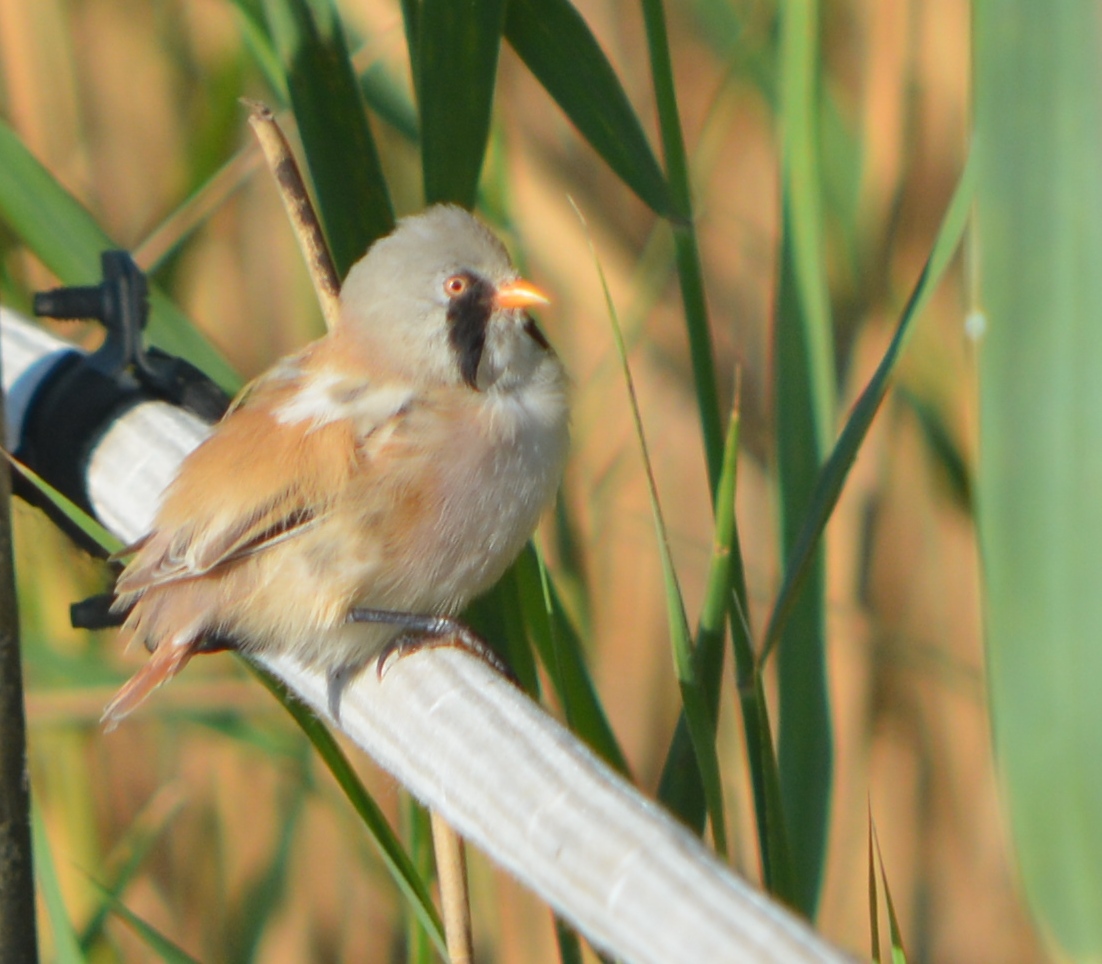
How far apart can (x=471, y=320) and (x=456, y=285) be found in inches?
1.7

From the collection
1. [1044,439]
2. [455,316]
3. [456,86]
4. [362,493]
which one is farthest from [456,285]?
[1044,439]

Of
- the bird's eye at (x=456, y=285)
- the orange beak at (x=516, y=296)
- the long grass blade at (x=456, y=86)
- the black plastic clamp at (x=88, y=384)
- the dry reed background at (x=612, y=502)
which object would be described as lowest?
the dry reed background at (x=612, y=502)

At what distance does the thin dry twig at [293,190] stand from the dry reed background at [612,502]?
2.22 ft

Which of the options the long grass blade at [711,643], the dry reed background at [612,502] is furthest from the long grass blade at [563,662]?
the dry reed background at [612,502]

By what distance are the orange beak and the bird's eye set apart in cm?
4

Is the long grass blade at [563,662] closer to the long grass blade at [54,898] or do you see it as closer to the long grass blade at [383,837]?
the long grass blade at [383,837]

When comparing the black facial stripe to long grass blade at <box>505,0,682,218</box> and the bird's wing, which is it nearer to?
the bird's wing

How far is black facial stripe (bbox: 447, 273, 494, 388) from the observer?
143 centimetres

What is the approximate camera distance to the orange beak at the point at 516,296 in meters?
1.41

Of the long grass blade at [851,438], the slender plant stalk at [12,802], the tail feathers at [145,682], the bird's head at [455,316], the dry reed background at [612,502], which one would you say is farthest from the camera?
the dry reed background at [612,502]

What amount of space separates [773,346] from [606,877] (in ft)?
2.17

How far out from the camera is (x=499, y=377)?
141 centimetres

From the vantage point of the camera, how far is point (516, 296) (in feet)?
4.65

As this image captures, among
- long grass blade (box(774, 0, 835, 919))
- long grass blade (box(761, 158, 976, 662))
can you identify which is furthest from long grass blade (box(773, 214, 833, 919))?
long grass blade (box(761, 158, 976, 662))
